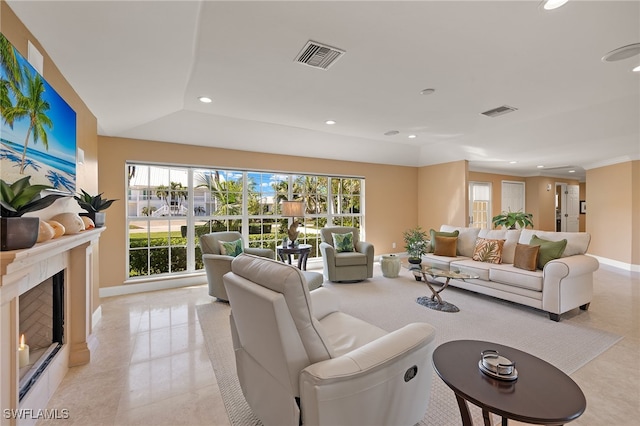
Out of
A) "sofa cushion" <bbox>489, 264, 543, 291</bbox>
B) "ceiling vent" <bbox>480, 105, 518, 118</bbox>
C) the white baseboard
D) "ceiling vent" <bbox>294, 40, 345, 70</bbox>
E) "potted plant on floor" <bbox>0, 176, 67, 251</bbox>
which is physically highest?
"ceiling vent" <bbox>480, 105, 518, 118</bbox>

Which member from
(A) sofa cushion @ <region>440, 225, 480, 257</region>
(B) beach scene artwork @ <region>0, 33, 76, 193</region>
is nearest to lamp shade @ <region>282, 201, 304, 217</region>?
(A) sofa cushion @ <region>440, 225, 480, 257</region>

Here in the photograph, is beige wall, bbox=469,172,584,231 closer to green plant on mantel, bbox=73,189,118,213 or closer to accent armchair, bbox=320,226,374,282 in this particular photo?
accent armchair, bbox=320,226,374,282

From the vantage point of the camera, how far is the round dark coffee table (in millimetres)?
1116

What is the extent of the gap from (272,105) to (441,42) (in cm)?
218

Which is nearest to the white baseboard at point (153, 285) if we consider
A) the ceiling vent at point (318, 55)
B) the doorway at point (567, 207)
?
the ceiling vent at point (318, 55)

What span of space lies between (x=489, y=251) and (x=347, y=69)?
3334 mm

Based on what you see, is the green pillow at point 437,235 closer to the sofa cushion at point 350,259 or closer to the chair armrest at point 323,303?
the sofa cushion at point 350,259

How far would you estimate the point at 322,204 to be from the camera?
6266mm

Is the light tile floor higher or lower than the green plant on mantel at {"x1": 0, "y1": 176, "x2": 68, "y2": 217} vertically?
lower

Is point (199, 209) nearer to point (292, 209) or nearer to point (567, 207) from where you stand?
point (292, 209)

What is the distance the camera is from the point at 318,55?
98.9 inches

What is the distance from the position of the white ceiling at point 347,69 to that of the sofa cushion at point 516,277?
2.18 meters

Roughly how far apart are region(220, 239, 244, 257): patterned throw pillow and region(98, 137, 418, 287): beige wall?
154 centimetres

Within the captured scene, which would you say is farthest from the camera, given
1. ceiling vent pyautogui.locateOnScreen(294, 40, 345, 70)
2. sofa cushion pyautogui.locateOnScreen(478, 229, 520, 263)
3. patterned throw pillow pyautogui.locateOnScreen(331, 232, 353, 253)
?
patterned throw pillow pyautogui.locateOnScreen(331, 232, 353, 253)
